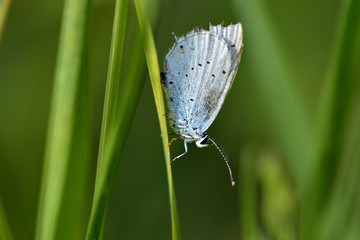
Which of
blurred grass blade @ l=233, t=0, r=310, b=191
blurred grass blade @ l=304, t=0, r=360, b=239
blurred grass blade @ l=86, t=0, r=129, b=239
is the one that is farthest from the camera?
blurred grass blade @ l=233, t=0, r=310, b=191

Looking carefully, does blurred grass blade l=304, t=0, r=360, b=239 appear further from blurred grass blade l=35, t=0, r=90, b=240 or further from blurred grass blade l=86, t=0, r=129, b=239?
blurred grass blade l=35, t=0, r=90, b=240

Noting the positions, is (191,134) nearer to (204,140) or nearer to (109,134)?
(204,140)

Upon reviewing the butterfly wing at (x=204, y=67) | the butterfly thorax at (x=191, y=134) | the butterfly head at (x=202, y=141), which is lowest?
the butterfly head at (x=202, y=141)

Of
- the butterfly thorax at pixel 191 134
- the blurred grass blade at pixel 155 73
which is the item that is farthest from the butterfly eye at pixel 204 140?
the blurred grass blade at pixel 155 73

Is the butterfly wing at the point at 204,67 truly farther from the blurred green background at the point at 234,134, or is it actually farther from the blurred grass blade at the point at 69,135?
the blurred grass blade at the point at 69,135

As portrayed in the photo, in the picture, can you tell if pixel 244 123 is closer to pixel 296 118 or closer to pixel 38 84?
pixel 296 118

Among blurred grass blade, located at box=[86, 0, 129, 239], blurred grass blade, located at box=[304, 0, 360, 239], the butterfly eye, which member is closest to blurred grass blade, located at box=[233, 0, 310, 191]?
blurred grass blade, located at box=[304, 0, 360, 239]
